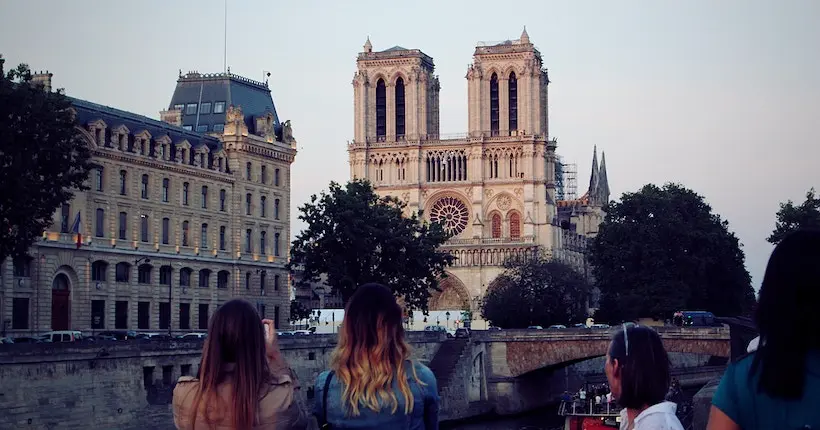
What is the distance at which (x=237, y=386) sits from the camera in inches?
339

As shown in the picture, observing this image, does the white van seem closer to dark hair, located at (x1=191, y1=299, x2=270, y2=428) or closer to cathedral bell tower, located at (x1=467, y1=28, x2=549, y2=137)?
dark hair, located at (x1=191, y1=299, x2=270, y2=428)

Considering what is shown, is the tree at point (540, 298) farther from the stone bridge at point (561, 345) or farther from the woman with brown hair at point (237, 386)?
the woman with brown hair at point (237, 386)

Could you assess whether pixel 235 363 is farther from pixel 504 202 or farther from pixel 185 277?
pixel 504 202

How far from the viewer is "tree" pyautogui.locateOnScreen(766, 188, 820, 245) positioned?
98.7 m

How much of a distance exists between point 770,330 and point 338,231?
73.8m

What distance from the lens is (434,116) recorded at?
136 metres

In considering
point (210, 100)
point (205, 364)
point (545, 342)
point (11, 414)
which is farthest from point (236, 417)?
point (210, 100)

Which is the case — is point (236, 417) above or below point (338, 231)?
below

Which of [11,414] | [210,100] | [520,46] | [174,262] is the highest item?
[520,46]

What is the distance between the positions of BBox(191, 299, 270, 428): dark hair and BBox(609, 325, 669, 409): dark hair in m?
2.01

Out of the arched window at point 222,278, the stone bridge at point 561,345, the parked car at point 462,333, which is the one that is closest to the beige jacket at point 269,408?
the stone bridge at point 561,345

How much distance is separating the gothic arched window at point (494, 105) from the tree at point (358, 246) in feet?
163

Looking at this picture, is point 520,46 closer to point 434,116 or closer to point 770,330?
point 434,116

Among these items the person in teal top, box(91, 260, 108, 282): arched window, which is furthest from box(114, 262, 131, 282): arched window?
the person in teal top
